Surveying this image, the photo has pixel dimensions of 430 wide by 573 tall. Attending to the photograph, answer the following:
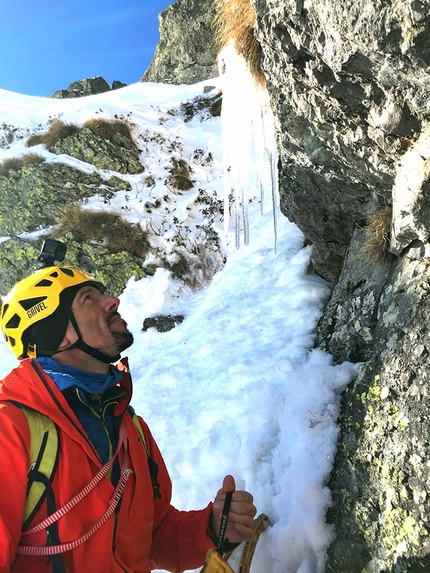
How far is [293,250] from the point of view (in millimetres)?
6008

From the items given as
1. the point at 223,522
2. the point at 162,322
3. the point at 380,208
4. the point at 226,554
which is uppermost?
the point at 380,208

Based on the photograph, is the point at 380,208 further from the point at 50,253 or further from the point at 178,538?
the point at 178,538

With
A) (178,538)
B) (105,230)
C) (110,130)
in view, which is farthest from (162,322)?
(110,130)

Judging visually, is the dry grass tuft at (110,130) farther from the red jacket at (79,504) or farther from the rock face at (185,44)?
the rock face at (185,44)

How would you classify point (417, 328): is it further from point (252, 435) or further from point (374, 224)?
point (252, 435)

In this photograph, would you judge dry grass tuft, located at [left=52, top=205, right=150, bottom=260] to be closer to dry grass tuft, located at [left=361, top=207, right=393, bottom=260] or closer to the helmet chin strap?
dry grass tuft, located at [left=361, top=207, right=393, bottom=260]

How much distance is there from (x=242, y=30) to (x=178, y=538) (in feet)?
13.6

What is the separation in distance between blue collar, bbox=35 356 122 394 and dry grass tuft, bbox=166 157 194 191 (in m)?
9.75

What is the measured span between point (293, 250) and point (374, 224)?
8.63ft

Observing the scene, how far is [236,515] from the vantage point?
6.83 ft

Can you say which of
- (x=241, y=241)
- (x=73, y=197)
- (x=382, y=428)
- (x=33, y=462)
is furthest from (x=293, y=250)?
(x=73, y=197)

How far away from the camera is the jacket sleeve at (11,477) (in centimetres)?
145

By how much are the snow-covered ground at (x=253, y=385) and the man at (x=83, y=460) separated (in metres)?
0.62

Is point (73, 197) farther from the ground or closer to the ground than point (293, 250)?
farther from the ground
